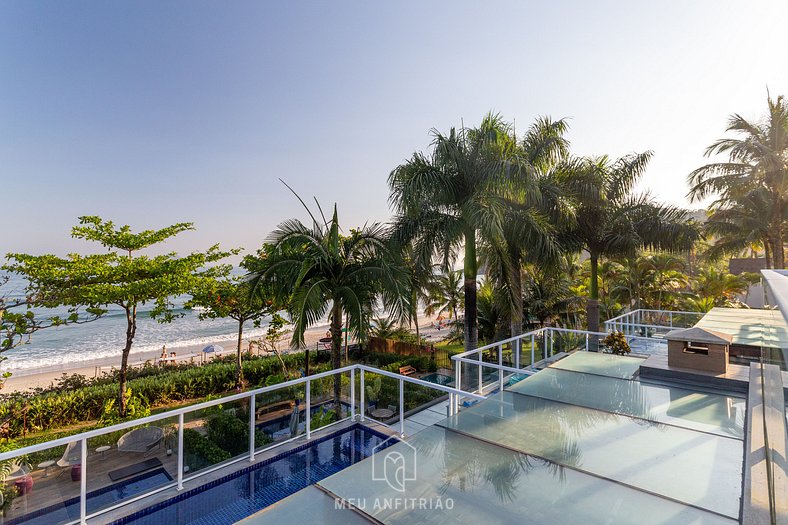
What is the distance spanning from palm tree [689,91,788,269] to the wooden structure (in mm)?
15931

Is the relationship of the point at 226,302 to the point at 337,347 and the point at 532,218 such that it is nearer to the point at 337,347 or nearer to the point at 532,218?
the point at 337,347

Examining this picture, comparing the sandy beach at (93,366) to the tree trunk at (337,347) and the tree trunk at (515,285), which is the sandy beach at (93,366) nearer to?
the tree trunk at (337,347)

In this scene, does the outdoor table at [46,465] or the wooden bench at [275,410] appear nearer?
the outdoor table at [46,465]

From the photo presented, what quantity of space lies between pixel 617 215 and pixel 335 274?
9.87m

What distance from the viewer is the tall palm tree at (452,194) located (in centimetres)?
905

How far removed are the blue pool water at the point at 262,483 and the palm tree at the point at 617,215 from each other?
32.0 feet

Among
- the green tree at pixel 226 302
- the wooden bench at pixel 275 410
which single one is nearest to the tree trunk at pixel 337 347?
the wooden bench at pixel 275 410

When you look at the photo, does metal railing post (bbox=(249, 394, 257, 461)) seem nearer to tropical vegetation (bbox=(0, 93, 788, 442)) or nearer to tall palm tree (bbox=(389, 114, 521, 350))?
tropical vegetation (bbox=(0, 93, 788, 442))

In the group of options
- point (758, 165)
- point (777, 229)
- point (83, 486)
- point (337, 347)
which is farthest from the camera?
point (777, 229)

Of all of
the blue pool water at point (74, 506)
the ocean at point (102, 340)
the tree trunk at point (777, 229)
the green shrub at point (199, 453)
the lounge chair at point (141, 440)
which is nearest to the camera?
Answer: the blue pool water at point (74, 506)

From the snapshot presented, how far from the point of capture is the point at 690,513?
1.54 meters

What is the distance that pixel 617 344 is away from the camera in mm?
6809

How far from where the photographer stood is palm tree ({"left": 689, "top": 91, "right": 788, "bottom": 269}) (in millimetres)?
14336

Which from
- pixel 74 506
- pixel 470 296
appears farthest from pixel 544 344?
pixel 74 506
